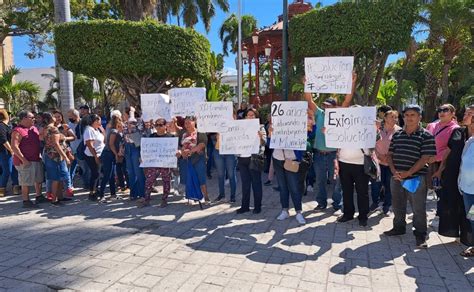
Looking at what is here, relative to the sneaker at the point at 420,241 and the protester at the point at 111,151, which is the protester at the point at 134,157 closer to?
the protester at the point at 111,151

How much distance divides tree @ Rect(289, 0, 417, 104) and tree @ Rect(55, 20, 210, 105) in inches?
135

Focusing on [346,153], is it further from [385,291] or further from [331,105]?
[385,291]

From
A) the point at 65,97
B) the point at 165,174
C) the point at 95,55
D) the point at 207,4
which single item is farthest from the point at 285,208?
the point at 207,4

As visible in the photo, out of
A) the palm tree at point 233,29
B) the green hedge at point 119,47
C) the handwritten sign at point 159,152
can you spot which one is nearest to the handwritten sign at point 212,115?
the handwritten sign at point 159,152

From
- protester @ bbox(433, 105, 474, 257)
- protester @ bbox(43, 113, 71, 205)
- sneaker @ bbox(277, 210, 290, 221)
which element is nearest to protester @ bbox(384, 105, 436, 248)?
protester @ bbox(433, 105, 474, 257)

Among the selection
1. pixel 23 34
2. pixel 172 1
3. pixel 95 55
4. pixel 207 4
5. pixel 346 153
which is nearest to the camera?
pixel 346 153

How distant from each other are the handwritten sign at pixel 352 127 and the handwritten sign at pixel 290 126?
397mm

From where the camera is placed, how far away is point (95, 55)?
995cm

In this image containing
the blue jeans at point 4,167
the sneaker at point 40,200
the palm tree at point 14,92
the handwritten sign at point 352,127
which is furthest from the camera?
the palm tree at point 14,92

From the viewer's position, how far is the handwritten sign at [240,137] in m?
6.05

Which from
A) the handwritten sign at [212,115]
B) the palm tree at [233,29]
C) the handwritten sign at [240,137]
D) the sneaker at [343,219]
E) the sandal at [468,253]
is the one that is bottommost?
the sandal at [468,253]

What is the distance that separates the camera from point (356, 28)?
30.5 ft

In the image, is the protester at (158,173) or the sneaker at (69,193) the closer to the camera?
the protester at (158,173)

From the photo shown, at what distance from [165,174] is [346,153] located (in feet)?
10.7
